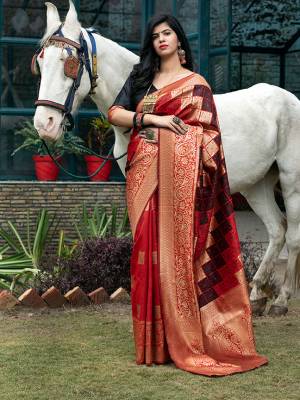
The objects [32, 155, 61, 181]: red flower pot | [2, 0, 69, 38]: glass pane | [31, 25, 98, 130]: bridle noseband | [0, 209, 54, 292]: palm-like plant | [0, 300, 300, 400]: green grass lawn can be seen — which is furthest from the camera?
[2, 0, 69, 38]: glass pane

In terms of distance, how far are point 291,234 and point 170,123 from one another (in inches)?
102

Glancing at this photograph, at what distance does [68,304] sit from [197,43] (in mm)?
5230

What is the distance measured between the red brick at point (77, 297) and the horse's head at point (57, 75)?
214 centimetres

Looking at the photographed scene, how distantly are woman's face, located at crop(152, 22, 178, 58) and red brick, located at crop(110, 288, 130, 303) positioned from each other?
3136 millimetres

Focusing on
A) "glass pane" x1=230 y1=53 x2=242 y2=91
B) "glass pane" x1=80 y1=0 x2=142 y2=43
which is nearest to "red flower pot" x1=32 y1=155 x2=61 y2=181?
"glass pane" x1=80 y1=0 x2=142 y2=43

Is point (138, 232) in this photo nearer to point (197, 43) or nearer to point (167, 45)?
point (167, 45)

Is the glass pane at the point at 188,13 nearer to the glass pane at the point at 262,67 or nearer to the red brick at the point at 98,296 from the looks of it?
the red brick at the point at 98,296

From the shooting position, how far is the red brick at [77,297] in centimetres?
848

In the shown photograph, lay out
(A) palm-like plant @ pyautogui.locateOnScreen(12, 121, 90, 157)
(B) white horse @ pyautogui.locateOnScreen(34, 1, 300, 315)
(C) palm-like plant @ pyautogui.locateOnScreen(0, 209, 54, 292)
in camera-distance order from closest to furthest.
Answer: (B) white horse @ pyautogui.locateOnScreen(34, 1, 300, 315) → (C) palm-like plant @ pyautogui.locateOnScreen(0, 209, 54, 292) → (A) palm-like plant @ pyautogui.locateOnScreen(12, 121, 90, 157)

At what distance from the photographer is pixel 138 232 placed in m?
6.02

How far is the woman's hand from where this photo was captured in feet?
19.6

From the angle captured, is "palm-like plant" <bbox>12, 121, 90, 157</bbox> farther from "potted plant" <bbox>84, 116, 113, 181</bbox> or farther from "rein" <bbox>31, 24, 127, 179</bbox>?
"rein" <bbox>31, 24, 127, 179</bbox>

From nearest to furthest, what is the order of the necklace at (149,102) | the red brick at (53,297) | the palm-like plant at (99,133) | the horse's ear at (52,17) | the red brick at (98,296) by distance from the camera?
the necklace at (149,102), the horse's ear at (52,17), the red brick at (53,297), the red brick at (98,296), the palm-like plant at (99,133)

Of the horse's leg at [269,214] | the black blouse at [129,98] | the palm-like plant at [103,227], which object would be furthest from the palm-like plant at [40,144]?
the black blouse at [129,98]
